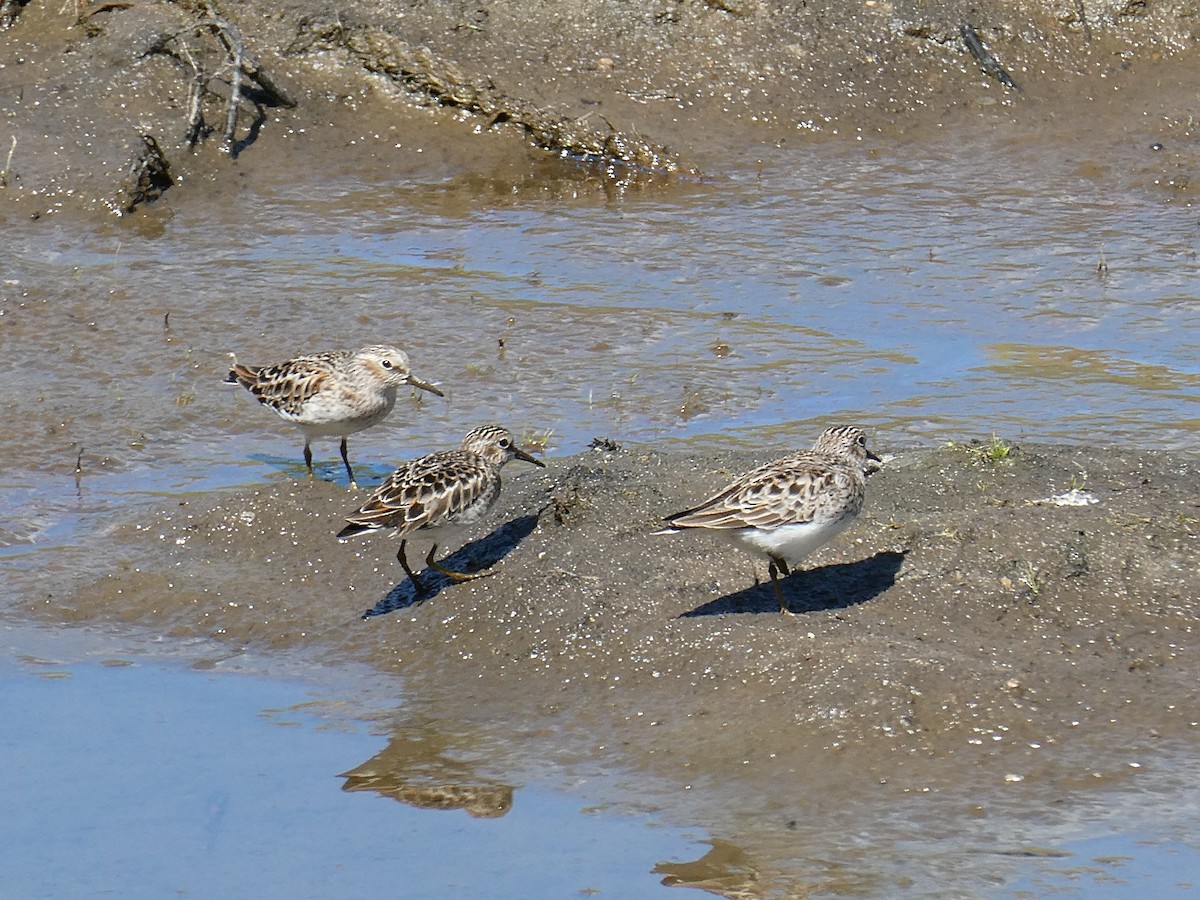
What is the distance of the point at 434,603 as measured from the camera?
28.9 feet

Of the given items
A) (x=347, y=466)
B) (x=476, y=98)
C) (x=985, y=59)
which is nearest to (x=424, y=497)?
(x=347, y=466)

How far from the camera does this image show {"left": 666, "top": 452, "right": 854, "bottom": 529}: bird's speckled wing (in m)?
7.98

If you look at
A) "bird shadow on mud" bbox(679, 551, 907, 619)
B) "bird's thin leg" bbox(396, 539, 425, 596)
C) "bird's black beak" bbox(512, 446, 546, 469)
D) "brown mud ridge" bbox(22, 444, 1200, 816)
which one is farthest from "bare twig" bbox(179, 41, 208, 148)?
"bird shadow on mud" bbox(679, 551, 907, 619)

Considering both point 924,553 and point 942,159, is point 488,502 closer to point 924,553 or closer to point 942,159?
point 924,553

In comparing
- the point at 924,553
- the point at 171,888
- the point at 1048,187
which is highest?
the point at 1048,187

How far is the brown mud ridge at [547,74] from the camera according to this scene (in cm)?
1559

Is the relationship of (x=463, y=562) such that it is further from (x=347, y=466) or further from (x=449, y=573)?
(x=347, y=466)

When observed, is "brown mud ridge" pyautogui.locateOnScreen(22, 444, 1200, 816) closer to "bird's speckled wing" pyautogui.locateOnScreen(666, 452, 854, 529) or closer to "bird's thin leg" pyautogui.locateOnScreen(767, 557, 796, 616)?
"bird's thin leg" pyautogui.locateOnScreen(767, 557, 796, 616)

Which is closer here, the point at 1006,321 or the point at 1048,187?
the point at 1006,321

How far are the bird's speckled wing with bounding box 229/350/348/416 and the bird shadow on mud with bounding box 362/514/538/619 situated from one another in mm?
1398

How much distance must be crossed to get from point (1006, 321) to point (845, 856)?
6869 millimetres

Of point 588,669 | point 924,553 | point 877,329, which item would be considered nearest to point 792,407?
point 877,329

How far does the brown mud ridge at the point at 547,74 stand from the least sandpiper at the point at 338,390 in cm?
538

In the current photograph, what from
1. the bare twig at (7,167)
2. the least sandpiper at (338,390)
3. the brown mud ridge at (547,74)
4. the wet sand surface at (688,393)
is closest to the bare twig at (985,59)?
the brown mud ridge at (547,74)
